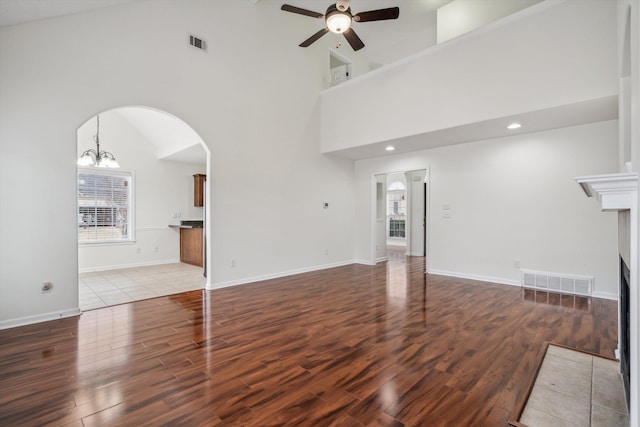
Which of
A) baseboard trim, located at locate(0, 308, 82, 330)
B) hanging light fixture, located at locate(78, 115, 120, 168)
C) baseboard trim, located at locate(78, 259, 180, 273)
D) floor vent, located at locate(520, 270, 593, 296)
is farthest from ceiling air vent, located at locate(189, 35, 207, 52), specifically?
floor vent, located at locate(520, 270, 593, 296)

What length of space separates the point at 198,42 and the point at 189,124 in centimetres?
130

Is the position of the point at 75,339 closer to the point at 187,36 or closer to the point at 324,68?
the point at 187,36

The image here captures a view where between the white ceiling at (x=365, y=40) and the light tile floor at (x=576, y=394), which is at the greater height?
the white ceiling at (x=365, y=40)

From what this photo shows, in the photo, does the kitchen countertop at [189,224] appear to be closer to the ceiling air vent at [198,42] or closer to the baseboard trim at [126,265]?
the baseboard trim at [126,265]

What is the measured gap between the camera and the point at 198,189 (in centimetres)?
776

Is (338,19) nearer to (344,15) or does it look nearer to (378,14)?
(344,15)

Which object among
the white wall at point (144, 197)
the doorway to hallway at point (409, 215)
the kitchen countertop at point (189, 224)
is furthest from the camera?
the doorway to hallway at point (409, 215)

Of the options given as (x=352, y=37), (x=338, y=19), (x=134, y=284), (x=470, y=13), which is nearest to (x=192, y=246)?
(x=134, y=284)

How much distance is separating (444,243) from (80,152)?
7659mm

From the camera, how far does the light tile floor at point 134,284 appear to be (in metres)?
4.26

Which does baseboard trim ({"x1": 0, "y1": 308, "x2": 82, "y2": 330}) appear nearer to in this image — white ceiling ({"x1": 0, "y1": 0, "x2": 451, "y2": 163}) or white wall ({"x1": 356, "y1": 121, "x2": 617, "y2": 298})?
white ceiling ({"x1": 0, "y1": 0, "x2": 451, "y2": 163})

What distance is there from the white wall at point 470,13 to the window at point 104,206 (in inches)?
294

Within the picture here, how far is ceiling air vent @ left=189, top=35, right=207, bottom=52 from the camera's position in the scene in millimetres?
4504

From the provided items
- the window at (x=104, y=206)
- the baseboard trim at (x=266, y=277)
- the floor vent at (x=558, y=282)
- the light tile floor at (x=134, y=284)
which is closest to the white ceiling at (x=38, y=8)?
the light tile floor at (x=134, y=284)
